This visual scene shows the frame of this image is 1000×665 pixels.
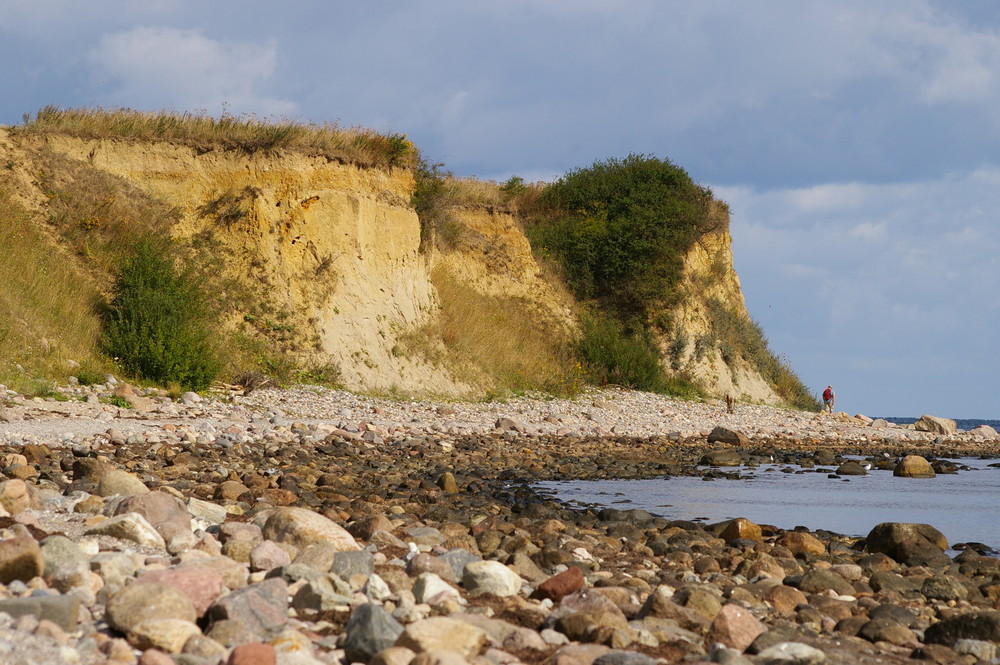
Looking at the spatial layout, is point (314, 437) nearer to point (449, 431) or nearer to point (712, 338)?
point (449, 431)

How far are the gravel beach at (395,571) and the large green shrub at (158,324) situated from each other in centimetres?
468

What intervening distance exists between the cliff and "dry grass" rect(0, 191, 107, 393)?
0.97m

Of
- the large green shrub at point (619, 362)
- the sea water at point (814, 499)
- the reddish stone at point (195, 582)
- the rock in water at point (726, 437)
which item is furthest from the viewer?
the large green shrub at point (619, 362)

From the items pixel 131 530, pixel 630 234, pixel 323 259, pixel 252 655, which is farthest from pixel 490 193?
pixel 252 655

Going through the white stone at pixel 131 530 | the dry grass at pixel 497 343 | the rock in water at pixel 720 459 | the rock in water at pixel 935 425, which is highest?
the dry grass at pixel 497 343

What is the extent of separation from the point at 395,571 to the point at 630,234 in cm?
2781

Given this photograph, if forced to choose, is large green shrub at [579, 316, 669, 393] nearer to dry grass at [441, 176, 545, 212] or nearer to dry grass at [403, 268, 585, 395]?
dry grass at [403, 268, 585, 395]

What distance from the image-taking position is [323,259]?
22078mm

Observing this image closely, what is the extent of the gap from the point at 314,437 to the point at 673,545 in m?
7.58

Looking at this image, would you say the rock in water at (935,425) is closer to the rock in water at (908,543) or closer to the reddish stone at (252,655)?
the rock in water at (908,543)

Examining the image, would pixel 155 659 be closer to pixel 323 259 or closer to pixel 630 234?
pixel 323 259

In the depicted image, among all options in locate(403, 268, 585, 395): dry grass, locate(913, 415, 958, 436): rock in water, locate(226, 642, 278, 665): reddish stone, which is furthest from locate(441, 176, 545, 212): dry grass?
locate(226, 642, 278, 665): reddish stone

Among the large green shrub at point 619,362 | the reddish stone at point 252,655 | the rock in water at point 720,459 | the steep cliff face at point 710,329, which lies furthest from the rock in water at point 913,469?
the steep cliff face at point 710,329

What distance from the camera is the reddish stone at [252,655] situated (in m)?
3.24
